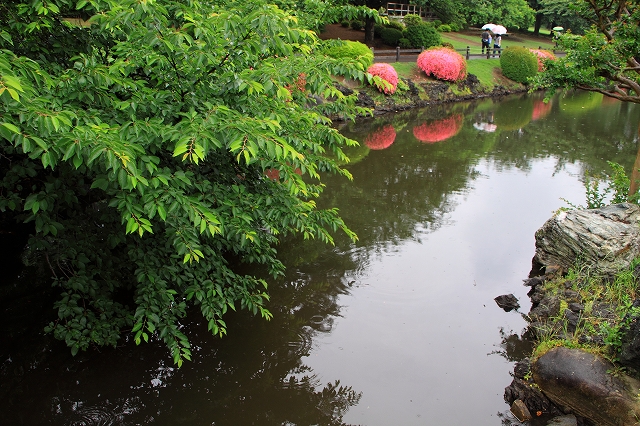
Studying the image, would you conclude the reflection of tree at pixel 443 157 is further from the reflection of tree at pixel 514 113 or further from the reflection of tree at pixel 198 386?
the reflection of tree at pixel 198 386

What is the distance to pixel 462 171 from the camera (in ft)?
51.2

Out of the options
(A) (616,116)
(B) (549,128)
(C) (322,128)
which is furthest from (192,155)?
(A) (616,116)

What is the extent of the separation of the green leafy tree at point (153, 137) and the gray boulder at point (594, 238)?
4161 millimetres

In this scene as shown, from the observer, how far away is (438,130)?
21.6 meters

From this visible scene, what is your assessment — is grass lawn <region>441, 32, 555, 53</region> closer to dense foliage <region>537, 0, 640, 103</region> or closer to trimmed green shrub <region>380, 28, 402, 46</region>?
trimmed green shrub <region>380, 28, 402, 46</region>

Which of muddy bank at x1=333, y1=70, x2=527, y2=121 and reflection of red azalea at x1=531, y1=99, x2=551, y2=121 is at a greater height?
muddy bank at x1=333, y1=70, x2=527, y2=121

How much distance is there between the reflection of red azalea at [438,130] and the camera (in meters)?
20.2

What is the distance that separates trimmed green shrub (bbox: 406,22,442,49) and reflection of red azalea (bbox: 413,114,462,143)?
10793mm

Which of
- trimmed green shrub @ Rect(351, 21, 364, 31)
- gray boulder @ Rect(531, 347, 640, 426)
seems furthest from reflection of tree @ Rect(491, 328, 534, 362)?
trimmed green shrub @ Rect(351, 21, 364, 31)

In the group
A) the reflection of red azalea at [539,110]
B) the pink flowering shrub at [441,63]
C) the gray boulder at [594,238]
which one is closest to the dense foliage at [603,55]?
the gray boulder at [594,238]

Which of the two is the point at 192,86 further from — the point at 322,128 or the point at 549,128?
the point at 549,128

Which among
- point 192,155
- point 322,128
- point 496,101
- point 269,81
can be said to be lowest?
point 496,101

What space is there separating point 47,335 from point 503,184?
38.9 ft

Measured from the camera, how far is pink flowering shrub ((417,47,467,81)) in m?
28.4
